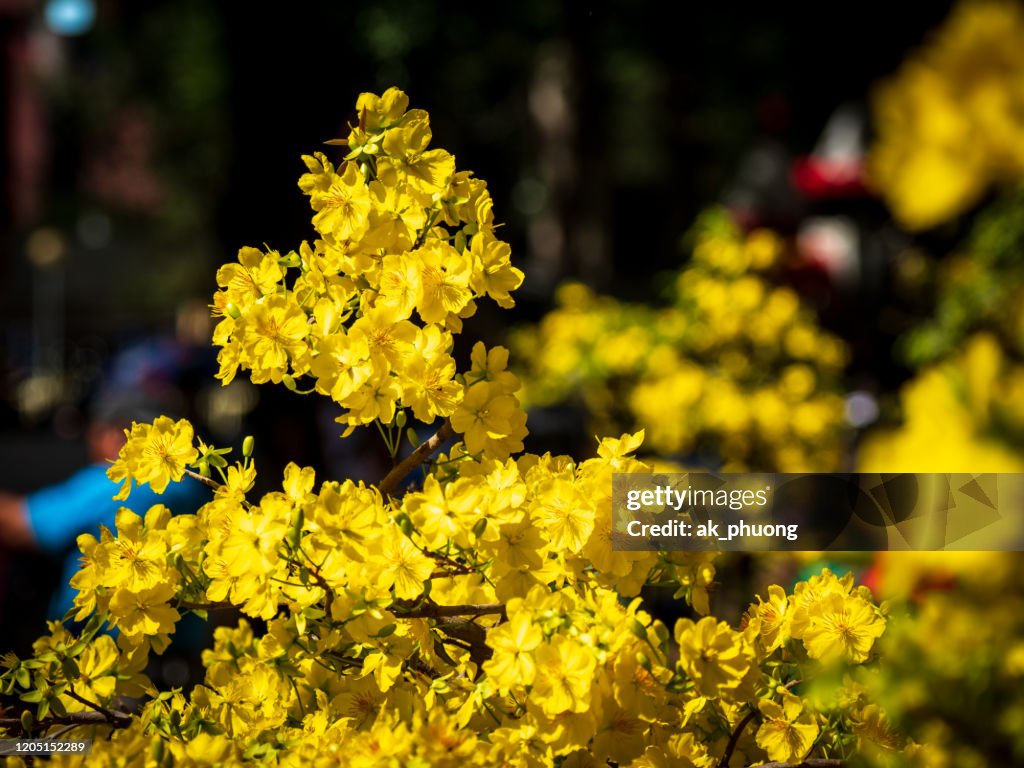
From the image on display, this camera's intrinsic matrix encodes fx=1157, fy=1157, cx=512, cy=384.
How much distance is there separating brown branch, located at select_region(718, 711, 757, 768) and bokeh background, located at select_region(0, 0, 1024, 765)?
23cm

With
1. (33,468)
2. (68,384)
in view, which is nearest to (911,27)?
(33,468)

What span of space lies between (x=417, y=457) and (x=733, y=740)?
501mm

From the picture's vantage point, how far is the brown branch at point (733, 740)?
1.33 meters

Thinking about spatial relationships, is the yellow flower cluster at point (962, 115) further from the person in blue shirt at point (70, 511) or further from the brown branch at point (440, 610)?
the person in blue shirt at point (70, 511)

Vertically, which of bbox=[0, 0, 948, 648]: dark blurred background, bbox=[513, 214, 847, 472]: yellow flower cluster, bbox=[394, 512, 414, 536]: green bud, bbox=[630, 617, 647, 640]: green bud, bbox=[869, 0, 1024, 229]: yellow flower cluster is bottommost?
bbox=[630, 617, 647, 640]: green bud

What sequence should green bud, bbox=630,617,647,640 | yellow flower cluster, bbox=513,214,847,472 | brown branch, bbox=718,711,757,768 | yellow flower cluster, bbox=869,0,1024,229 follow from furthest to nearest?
yellow flower cluster, bbox=513,214,847,472
brown branch, bbox=718,711,757,768
green bud, bbox=630,617,647,640
yellow flower cluster, bbox=869,0,1024,229

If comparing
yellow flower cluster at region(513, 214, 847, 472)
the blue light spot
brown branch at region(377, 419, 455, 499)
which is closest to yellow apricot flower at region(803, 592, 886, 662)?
brown branch at region(377, 419, 455, 499)

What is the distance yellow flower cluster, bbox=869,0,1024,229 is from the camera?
89cm

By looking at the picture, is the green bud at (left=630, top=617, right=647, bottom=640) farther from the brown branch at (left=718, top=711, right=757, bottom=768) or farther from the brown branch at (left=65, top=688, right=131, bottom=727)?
the brown branch at (left=65, top=688, right=131, bottom=727)

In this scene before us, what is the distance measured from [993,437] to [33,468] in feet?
36.6

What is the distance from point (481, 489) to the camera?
49.7 inches

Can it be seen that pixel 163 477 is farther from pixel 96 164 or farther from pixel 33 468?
pixel 96 164

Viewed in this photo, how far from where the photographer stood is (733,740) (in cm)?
133

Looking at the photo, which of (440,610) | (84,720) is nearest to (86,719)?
(84,720)
